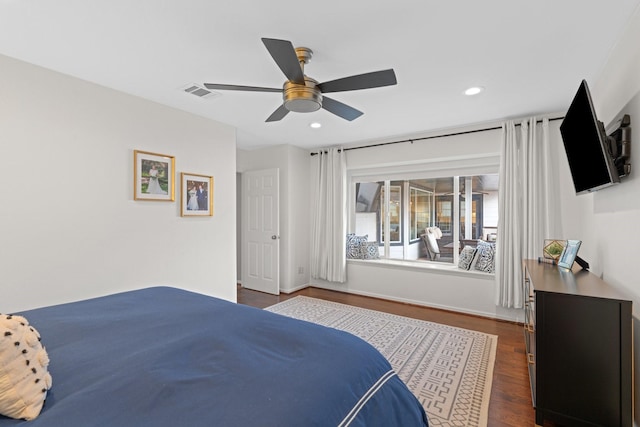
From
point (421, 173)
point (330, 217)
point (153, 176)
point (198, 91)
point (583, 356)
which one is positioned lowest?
point (583, 356)

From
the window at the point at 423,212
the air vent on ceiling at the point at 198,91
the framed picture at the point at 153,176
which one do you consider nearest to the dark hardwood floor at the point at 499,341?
the window at the point at 423,212

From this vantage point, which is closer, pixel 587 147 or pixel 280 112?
pixel 587 147

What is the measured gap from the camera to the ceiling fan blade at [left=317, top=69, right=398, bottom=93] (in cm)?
175

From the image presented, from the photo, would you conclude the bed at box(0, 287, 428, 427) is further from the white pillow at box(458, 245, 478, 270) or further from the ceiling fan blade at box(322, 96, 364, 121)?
the white pillow at box(458, 245, 478, 270)

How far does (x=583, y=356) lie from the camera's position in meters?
1.67

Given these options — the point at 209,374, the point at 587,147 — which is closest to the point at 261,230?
the point at 209,374

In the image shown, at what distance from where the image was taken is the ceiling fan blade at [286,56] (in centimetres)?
150

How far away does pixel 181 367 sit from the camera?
102 cm

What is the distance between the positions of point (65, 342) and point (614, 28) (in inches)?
130

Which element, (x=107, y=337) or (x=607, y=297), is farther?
(x=607, y=297)

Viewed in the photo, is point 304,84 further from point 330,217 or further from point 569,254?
point 330,217

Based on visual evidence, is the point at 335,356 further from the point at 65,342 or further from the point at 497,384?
the point at 497,384

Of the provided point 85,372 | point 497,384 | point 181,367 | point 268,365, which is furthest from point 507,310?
point 85,372

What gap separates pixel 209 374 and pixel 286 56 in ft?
5.07
